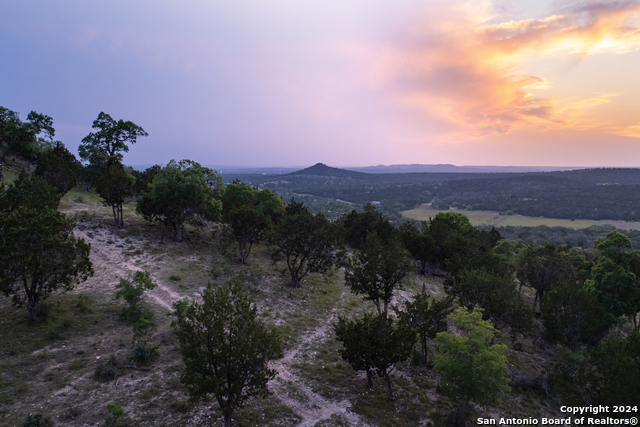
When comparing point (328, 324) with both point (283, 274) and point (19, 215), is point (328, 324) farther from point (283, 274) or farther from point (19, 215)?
point (19, 215)

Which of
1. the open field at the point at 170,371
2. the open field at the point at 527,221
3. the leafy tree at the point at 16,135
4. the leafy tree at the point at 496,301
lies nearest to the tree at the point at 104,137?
the leafy tree at the point at 16,135

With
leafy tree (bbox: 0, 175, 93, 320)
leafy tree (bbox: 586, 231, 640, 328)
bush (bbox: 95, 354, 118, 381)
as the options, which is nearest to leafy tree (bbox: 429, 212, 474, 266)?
leafy tree (bbox: 586, 231, 640, 328)

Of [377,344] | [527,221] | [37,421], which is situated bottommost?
[527,221]

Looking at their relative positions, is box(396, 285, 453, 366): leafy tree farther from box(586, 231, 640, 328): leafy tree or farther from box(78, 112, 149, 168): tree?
box(78, 112, 149, 168): tree

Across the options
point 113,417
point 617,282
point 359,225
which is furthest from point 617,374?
point 359,225

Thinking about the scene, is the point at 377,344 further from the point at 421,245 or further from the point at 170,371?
the point at 421,245

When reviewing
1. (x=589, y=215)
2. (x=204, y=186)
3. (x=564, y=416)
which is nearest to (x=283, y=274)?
(x=204, y=186)
